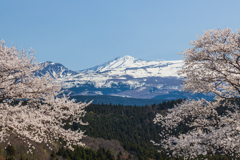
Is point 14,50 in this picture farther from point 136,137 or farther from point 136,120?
point 136,120

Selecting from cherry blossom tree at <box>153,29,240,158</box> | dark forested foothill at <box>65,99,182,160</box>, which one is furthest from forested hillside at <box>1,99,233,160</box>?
cherry blossom tree at <box>153,29,240,158</box>

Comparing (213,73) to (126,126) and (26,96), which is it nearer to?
(26,96)

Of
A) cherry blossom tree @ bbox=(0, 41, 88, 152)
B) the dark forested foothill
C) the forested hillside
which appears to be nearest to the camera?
cherry blossom tree @ bbox=(0, 41, 88, 152)

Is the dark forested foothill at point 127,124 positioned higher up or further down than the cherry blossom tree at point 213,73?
further down

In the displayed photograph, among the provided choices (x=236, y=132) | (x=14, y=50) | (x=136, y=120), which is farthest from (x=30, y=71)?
(x=136, y=120)

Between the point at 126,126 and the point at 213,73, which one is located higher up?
the point at 213,73

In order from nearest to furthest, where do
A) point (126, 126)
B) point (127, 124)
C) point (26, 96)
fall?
point (26, 96) → point (126, 126) → point (127, 124)

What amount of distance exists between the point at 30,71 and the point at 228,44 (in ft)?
42.2

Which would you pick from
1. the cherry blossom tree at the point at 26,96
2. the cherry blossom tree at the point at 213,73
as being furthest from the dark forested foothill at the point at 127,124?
the cherry blossom tree at the point at 213,73

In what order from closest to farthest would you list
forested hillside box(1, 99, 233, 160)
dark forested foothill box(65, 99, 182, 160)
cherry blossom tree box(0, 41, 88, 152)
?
1. cherry blossom tree box(0, 41, 88, 152)
2. forested hillside box(1, 99, 233, 160)
3. dark forested foothill box(65, 99, 182, 160)

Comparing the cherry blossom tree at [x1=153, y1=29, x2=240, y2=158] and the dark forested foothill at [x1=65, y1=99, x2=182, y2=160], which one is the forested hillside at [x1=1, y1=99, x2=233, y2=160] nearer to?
the dark forested foothill at [x1=65, y1=99, x2=182, y2=160]

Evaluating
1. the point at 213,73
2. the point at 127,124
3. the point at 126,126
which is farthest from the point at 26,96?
the point at 127,124

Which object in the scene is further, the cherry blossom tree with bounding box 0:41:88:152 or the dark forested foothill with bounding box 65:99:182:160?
the dark forested foothill with bounding box 65:99:182:160

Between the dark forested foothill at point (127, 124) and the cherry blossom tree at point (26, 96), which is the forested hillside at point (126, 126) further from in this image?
the cherry blossom tree at point (26, 96)
